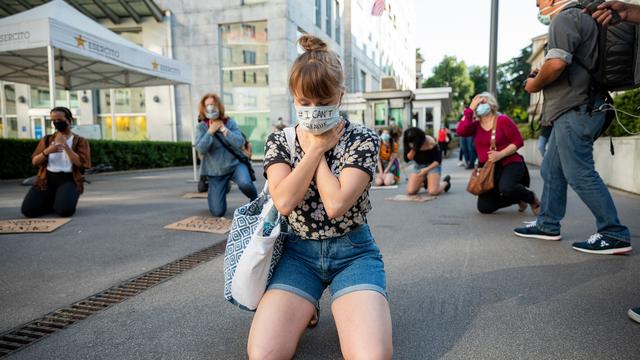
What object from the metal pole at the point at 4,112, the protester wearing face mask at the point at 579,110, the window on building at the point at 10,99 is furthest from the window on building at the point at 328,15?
the protester wearing face mask at the point at 579,110

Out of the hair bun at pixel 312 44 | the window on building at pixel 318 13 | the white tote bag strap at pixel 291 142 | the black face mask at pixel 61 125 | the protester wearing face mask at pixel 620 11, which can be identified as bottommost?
the white tote bag strap at pixel 291 142

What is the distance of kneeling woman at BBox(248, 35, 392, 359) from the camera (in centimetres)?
190

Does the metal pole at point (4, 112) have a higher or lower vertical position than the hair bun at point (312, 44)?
higher

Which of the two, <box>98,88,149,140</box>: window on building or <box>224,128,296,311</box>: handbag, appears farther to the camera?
<box>98,88,149,140</box>: window on building

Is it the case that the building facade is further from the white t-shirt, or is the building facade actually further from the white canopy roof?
the white t-shirt

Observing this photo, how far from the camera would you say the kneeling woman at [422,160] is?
8.52 meters

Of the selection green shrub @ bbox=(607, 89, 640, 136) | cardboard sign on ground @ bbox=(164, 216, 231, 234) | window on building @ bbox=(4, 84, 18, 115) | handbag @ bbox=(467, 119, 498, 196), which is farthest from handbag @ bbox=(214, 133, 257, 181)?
window on building @ bbox=(4, 84, 18, 115)

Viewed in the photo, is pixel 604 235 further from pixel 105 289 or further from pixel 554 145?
pixel 105 289

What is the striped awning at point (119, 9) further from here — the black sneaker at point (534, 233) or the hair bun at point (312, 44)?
the hair bun at point (312, 44)

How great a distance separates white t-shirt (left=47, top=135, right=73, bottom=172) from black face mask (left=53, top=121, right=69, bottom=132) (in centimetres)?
15

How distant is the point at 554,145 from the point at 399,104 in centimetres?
1801

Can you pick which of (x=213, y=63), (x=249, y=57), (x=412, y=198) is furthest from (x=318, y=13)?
(x=412, y=198)

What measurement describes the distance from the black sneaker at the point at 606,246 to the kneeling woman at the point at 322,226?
8.55 feet

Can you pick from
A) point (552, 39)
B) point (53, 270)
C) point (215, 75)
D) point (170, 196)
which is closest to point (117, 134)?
point (215, 75)
